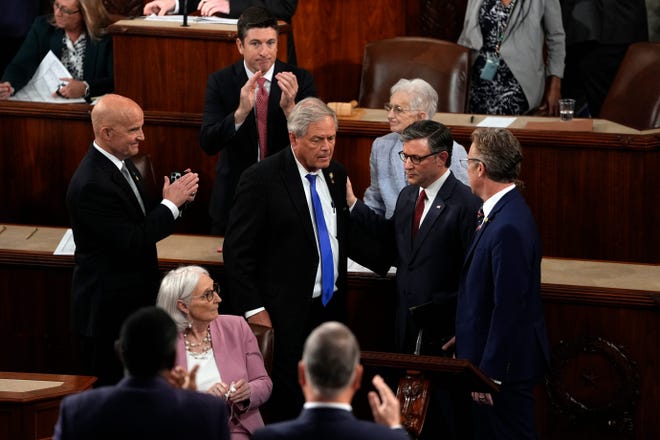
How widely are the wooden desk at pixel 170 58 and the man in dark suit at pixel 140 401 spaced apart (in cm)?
308

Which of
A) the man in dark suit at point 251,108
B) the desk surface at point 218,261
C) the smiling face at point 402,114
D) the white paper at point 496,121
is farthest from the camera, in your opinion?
the white paper at point 496,121

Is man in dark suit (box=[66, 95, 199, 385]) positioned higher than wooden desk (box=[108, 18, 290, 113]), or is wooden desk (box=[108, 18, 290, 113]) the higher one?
wooden desk (box=[108, 18, 290, 113])

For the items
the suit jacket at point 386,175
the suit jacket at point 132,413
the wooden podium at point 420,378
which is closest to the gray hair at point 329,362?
the suit jacket at point 132,413

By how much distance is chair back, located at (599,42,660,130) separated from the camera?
609cm

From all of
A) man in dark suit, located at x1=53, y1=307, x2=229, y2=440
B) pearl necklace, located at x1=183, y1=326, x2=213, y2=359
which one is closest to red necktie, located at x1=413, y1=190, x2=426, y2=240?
pearl necklace, located at x1=183, y1=326, x2=213, y2=359

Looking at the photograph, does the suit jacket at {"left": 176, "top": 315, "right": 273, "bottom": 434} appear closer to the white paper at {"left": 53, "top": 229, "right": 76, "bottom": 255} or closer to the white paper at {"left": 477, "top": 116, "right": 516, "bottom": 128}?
the white paper at {"left": 53, "top": 229, "right": 76, "bottom": 255}

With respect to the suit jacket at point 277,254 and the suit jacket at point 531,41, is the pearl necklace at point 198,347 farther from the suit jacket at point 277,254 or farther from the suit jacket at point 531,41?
the suit jacket at point 531,41

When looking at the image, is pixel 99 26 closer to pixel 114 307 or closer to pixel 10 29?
pixel 10 29

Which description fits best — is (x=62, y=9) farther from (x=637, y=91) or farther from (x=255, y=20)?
(x=637, y=91)

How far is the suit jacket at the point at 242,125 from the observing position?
5.34m

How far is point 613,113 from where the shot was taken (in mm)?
6277

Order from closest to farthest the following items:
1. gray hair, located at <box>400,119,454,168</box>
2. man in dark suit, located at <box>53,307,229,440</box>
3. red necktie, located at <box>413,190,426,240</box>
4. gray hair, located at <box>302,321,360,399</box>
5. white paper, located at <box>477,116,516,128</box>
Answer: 1. gray hair, located at <box>302,321,360,399</box>
2. man in dark suit, located at <box>53,307,229,440</box>
3. gray hair, located at <box>400,119,454,168</box>
4. red necktie, located at <box>413,190,426,240</box>
5. white paper, located at <box>477,116,516,128</box>

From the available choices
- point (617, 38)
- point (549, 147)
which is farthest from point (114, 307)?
point (617, 38)

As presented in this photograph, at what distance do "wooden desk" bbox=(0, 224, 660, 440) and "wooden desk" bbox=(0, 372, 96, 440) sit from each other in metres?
1.06
